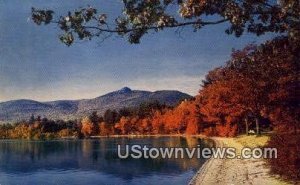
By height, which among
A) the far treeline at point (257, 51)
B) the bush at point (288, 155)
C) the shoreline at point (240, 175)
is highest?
the far treeline at point (257, 51)

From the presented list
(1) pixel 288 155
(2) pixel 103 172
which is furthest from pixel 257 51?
(2) pixel 103 172

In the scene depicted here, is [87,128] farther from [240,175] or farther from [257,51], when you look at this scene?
[257,51]

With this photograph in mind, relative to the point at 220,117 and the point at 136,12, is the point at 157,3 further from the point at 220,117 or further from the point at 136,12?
the point at 220,117

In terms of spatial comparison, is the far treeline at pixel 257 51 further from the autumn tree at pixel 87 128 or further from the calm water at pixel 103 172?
the autumn tree at pixel 87 128

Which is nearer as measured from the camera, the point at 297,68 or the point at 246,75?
the point at 297,68

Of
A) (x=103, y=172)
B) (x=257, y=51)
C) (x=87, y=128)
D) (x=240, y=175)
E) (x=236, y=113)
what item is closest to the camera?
(x=257, y=51)

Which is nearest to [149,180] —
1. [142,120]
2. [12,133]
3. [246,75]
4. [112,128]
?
[246,75]

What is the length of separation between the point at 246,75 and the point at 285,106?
529 centimetres

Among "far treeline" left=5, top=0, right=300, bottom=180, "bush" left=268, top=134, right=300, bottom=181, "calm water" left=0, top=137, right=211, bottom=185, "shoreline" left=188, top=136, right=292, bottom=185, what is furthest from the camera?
"calm water" left=0, top=137, right=211, bottom=185

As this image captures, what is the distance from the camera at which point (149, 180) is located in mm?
24359

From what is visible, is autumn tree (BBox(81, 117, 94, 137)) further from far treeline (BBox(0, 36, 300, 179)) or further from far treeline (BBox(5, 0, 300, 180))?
far treeline (BBox(5, 0, 300, 180))

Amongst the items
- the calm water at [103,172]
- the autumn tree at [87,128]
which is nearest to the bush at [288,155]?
the calm water at [103,172]

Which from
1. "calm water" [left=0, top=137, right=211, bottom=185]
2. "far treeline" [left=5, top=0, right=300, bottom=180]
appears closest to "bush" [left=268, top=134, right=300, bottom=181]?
"far treeline" [left=5, top=0, right=300, bottom=180]

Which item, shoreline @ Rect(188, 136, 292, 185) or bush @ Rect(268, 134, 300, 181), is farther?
shoreline @ Rect(188, 136, 292, 185)
